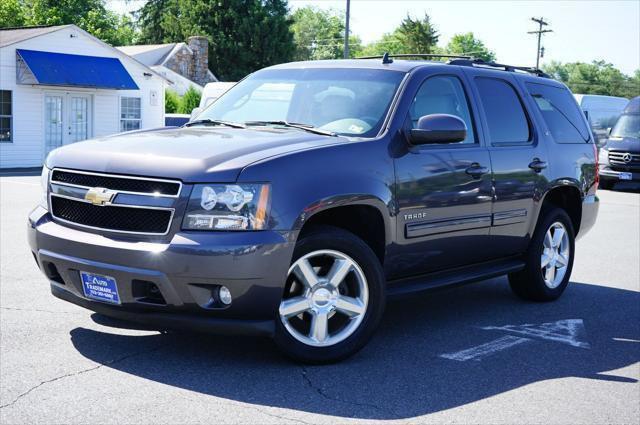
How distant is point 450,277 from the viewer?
239 inches

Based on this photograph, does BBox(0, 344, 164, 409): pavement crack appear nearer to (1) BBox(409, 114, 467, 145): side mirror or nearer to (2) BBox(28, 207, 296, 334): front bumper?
(2) BBox(28, 207, 296, 334): front bumper

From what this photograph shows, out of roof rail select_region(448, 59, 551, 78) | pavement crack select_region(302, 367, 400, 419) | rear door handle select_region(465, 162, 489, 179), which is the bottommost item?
pavement crack select_region(302, 367, 400, 419)

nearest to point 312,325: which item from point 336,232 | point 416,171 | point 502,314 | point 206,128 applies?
point 336,232

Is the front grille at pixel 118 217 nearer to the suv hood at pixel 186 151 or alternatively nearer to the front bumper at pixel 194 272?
the front bumper at pixel 194 272

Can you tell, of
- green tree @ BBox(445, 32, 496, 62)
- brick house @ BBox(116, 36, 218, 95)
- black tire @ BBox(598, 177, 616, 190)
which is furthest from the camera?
green tree @ BBox(445, 32, 496, 62)

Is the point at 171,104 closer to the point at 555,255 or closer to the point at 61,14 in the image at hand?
the point at 61,14

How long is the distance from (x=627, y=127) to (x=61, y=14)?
4862cm

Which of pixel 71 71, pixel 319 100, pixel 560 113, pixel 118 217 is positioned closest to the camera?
pixel 118 217

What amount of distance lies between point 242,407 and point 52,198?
191 cm

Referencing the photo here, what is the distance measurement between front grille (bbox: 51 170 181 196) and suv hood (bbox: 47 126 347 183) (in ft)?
0.13

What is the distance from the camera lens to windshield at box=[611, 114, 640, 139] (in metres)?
23.3

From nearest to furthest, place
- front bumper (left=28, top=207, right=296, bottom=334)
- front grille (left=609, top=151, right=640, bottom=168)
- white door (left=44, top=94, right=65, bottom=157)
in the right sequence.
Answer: front bumper (left=28, top=207, right=296, bottom=334) → front grille (left=609, top=151, right=640, bottom=168) → white door (left=44, top=94, right=65, bottom=157)

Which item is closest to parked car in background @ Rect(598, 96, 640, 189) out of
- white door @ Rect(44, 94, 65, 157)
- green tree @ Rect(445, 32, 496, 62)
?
white door @ Rect(44, 94, 65, 157)

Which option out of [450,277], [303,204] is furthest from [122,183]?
[450,277]
